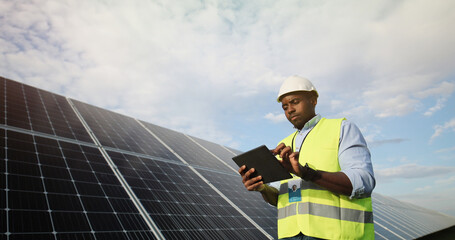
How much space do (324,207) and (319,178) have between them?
14.0 inches

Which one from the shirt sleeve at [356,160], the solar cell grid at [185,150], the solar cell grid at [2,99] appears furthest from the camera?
the solar cell grid at [185,150]

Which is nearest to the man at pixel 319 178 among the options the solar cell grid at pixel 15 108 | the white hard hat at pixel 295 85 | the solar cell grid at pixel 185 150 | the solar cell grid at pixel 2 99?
the white hard hat at pixel 295 85

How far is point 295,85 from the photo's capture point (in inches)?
116

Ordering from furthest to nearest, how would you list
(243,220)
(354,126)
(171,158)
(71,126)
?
(171,158)
(71,126)
(243,220)
(354,126)

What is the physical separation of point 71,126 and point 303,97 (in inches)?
349

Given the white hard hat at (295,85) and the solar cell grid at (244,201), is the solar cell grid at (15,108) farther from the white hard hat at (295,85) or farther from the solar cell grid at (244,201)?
the white hard hat at (295,85)

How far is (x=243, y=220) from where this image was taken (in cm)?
799

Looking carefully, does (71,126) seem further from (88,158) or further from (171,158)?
(171,158)

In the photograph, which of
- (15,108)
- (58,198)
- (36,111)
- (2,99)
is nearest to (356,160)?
(58,198)

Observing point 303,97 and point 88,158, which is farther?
point 88,158

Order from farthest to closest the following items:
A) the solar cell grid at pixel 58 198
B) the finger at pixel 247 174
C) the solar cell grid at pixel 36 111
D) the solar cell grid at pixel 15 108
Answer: the solar cell grid at pixel 36 111
the solar cell grid at pixel 15 108
the solar cell grid at pixel 58 198
the finger at pixel 247 174

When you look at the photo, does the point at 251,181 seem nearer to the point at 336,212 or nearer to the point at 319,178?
the point at 319,178

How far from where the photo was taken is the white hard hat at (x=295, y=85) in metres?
2.91

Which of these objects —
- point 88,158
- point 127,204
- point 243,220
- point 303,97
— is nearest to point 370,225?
point 303,97
